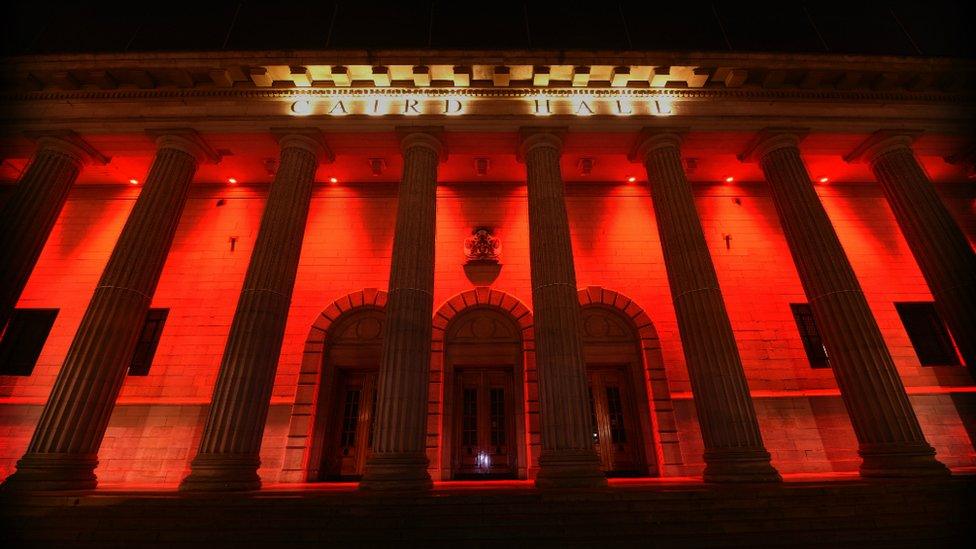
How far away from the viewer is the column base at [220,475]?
798 cm

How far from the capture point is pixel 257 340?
930 centimetres

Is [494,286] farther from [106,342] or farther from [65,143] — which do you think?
[65,143]

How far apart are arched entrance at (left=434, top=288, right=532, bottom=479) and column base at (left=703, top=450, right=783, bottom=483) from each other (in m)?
5.08

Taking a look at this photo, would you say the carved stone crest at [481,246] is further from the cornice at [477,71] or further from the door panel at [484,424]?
the cornice at [477,71]

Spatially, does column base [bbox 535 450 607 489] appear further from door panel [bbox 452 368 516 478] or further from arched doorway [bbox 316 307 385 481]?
arched doorway [bbox 316 307 385 481]

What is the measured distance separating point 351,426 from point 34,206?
980cm

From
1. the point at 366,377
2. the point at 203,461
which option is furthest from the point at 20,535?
the point at 366,377

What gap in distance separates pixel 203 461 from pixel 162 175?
742cm

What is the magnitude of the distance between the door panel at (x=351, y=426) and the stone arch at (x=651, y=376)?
7286mm

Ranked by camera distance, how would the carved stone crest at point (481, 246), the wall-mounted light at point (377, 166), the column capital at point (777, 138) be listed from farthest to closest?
1. the carved stone crest at point (481, 246)
2. the wall-mounted light at point (377, 166)
3. the column capital at point (777, 138)

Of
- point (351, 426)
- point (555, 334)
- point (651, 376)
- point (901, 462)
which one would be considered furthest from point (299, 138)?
point (901, 462)

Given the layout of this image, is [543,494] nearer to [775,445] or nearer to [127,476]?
[775,445]

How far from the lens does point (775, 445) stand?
478 inches

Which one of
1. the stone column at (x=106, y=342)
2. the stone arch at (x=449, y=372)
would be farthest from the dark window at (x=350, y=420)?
the stone column at (x=106, y=342)
